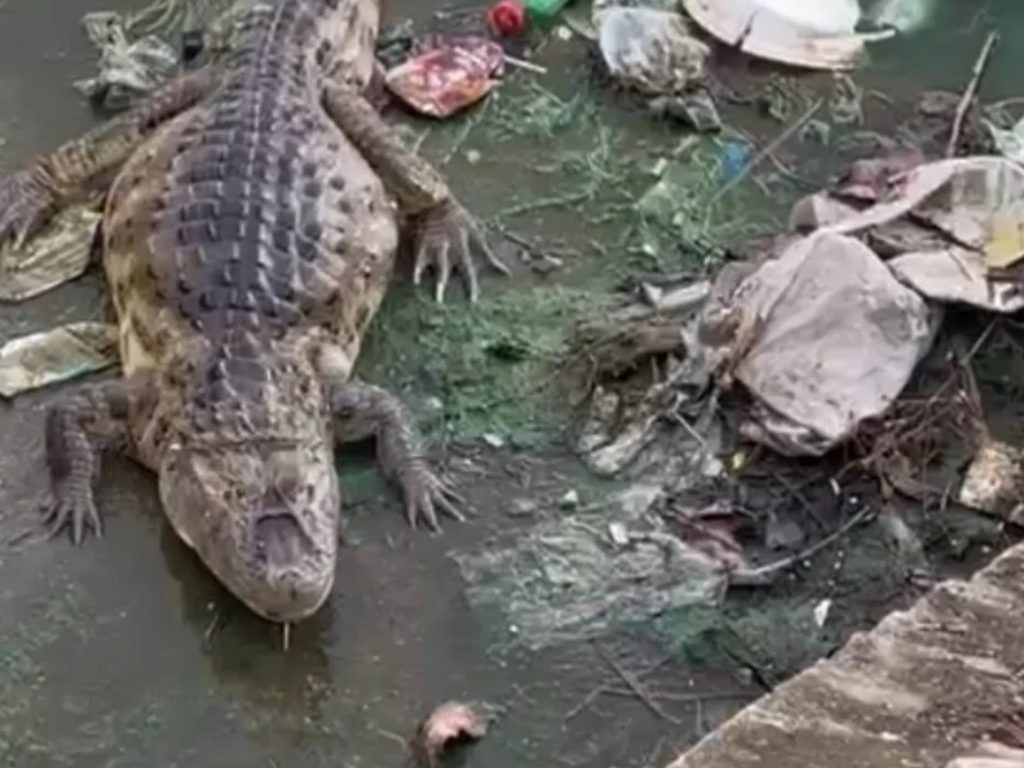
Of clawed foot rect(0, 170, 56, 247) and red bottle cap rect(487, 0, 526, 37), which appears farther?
red bottle cap rect(487, 0, 526, 37)

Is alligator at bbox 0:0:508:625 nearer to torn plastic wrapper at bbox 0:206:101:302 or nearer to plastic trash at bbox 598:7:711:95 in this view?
torn plastic wrapper at bbox 0:206:101:302

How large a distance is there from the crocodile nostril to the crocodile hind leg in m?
1.43

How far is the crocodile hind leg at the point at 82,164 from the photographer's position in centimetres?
607

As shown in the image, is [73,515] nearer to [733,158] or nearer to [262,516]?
[262,516]

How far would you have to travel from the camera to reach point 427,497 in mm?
5266

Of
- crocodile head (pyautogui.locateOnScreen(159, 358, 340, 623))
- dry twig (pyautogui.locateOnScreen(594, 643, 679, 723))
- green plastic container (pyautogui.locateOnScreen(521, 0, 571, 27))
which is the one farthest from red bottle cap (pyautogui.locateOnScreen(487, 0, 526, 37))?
dry twig (pyautogui.locateOnScreen(594, 643, 679, 723))

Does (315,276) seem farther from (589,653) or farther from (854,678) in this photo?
(854,678)

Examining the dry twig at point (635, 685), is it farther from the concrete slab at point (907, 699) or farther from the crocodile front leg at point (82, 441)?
the crocodile front leg at point (82, 441)

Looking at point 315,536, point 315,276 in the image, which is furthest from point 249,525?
point 315,276

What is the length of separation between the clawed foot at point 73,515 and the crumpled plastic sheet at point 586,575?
2.52 ft

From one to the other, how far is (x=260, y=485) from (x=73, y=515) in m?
0.46

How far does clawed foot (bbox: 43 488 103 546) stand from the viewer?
206 inches

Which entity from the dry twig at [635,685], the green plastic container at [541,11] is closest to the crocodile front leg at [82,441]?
the dry twig at [635,685]

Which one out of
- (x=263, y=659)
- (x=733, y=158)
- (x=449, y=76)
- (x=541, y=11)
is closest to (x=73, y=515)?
(x=263, y=659)
